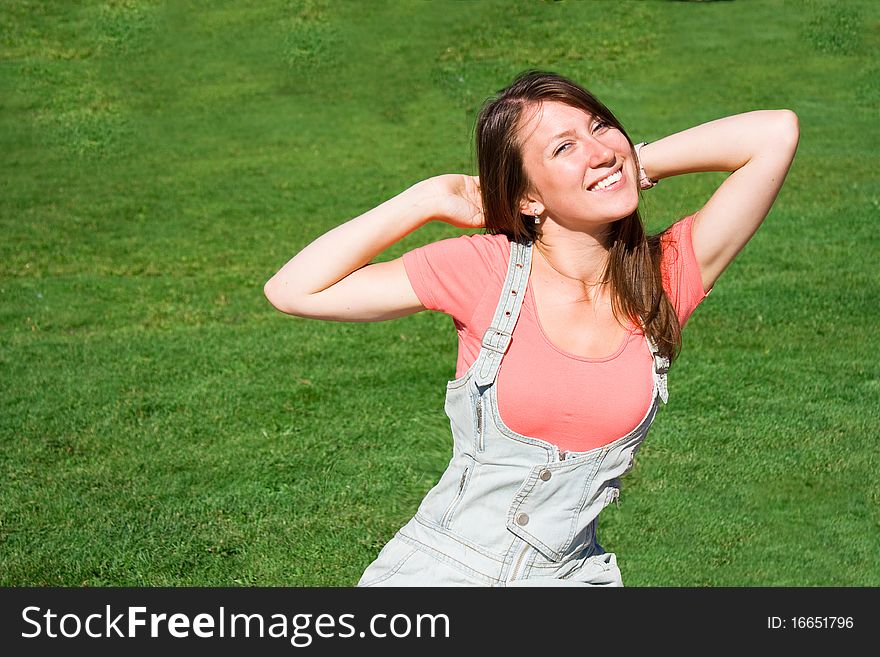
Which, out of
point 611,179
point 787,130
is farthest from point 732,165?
point 611,179

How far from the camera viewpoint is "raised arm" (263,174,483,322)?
9.82ft

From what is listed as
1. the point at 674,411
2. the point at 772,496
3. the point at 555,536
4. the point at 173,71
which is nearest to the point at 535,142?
the point at 555,536

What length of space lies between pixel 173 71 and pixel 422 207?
12647mm

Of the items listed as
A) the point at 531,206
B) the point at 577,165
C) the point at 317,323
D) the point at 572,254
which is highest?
the point at 577,165

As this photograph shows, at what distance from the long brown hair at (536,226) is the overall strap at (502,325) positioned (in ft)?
0.45

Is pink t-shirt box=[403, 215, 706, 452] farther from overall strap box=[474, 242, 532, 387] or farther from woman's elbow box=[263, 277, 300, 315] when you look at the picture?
woman's elbow box=[263, 277, 300, 315]

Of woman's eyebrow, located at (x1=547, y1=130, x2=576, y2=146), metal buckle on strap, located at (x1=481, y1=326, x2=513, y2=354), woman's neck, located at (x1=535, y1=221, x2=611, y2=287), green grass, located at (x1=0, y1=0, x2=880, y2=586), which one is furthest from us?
green grass, located at (x1=0, y1=0, x2=880, y2=586)

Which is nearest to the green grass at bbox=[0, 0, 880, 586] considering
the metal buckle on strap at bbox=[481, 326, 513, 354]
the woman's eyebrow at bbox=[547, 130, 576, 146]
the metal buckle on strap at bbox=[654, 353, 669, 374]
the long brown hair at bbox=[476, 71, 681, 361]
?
the long brown hair at bbox=[476, 71, 681, 361]

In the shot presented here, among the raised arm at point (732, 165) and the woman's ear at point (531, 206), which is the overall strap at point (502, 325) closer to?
the woman's ear at point (531, 206)

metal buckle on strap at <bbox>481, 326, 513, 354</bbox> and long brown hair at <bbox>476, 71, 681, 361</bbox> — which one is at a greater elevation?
long brown hair at <bbox>476, 71, 681, 361</bbox>

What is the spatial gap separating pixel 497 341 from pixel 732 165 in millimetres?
879

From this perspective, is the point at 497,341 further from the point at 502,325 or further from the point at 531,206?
the point at 531,206

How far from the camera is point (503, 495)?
2.91m

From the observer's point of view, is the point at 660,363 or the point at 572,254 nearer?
the point at 660,363
